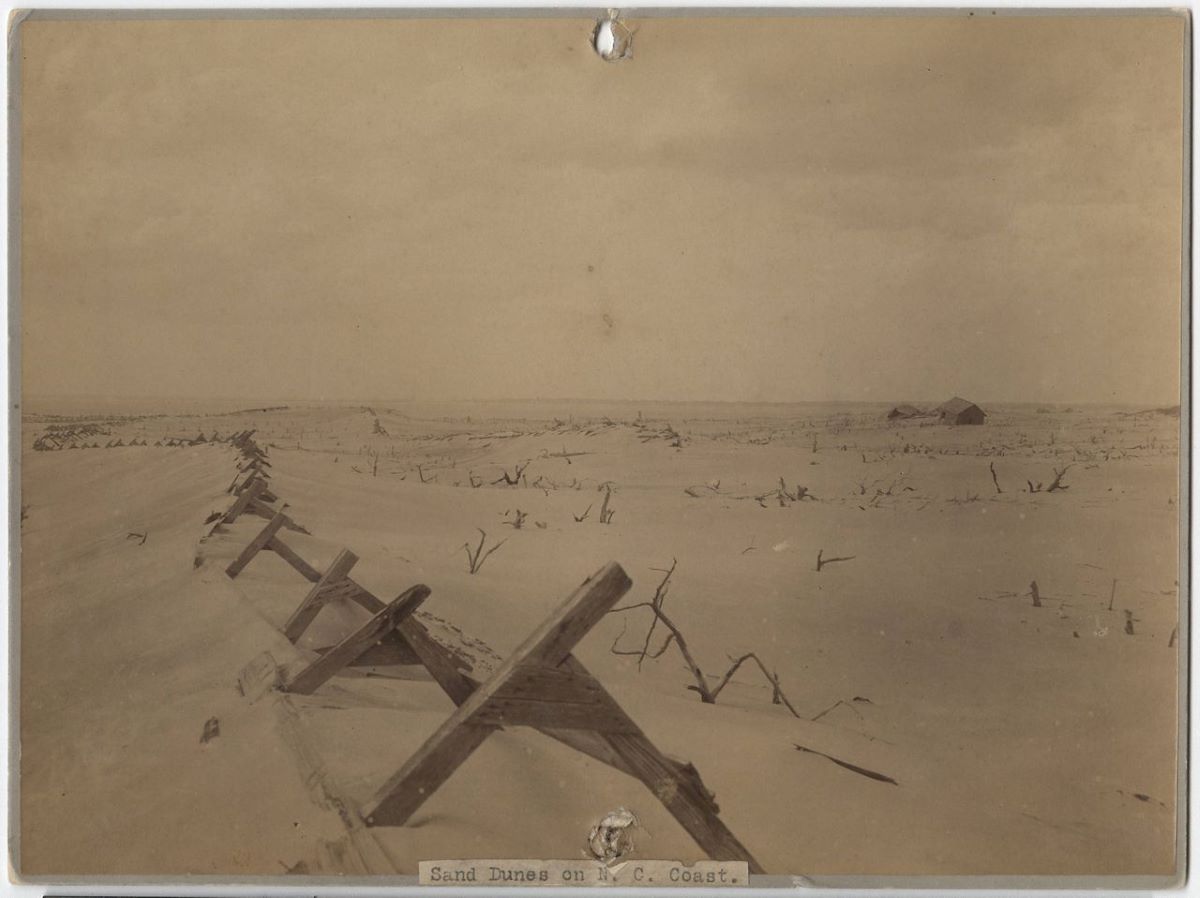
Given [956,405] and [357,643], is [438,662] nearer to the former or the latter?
[357,643]

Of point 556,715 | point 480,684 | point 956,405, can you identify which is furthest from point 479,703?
point 956,405

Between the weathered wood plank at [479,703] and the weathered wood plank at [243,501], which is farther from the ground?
the weathered wood plank at [243,501]

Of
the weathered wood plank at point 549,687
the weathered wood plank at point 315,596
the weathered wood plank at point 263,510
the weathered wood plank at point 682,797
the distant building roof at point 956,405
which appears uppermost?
the distant building roof at point 956,405

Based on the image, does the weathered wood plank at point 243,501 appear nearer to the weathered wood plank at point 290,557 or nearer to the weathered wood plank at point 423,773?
the weathered wood plank at point 290,557

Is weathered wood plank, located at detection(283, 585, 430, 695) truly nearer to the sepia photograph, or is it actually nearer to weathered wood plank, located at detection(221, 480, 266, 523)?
the sepia photograph

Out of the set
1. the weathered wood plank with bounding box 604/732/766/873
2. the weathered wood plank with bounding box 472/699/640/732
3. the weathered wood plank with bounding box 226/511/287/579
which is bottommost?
the weathered wood plank with bounding box 604/732/766/873

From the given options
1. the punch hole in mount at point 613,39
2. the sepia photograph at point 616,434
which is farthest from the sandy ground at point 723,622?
the punch hole in mount at point 613,39

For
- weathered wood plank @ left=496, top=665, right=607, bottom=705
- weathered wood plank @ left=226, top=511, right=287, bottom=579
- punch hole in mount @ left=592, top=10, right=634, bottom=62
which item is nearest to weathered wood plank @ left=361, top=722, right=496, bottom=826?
weathered wood plank @ left=496, top=665, right=607, bottom=705
